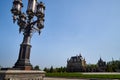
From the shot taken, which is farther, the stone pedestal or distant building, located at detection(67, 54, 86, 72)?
distant building, located at detection(67, 54, 86, 72)

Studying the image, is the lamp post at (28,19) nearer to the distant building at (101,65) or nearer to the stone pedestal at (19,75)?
the stone pedestal at (19,75)

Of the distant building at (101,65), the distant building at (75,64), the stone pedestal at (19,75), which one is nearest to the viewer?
the stone pedestal at (19,75)

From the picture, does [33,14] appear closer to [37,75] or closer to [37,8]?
[37,8]

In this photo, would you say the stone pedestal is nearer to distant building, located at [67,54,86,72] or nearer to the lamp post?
the lamp post

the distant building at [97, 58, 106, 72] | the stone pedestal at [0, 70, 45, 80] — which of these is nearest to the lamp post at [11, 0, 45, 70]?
the stone pedestal at [0, 70, 45, 80]

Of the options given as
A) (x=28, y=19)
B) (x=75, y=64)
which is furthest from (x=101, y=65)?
(x=28, y=19)

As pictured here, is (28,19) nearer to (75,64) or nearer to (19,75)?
(19,75)

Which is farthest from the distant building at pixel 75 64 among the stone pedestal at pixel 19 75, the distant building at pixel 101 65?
the stone pedestal at pixel 19 75

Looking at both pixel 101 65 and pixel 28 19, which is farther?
pixel 101 65

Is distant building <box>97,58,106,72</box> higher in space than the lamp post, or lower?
lower

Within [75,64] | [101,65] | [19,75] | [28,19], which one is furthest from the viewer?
[101,65]

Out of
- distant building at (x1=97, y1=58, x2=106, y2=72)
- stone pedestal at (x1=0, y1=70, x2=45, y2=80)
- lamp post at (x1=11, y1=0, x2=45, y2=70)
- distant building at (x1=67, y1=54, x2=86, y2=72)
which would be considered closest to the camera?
stone pedestal at (x1=0, y1=70, x2=45, y2=80)

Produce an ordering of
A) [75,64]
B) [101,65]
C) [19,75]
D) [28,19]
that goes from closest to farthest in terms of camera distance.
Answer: [19,75]
[28,19]
[75,64]
[101,65]

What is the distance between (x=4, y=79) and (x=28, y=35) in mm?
3268
